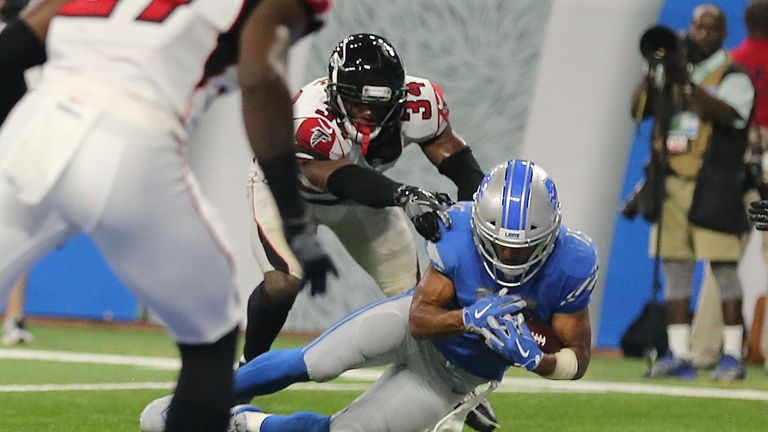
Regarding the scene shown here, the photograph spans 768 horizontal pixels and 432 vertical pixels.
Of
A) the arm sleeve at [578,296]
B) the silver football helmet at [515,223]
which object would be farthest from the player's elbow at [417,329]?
the arm sleeve at [578,296]

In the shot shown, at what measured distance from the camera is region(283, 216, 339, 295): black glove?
290 centimetres

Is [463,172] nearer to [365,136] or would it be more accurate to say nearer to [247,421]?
[365,136]

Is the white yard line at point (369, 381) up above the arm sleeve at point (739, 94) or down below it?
below

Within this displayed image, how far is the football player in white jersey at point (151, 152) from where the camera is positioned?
9.06 feet

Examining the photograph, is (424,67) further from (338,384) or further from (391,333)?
(391,333)

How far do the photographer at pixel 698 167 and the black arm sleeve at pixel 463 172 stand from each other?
224 cm

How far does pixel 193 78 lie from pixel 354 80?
2303 mm

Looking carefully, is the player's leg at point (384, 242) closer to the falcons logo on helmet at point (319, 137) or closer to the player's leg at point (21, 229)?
the falcons logo on helmet at point (319, 137)

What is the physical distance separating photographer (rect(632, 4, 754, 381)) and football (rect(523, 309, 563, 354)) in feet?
10.7

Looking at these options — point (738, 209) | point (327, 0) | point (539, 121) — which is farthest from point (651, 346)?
point (327, 0)

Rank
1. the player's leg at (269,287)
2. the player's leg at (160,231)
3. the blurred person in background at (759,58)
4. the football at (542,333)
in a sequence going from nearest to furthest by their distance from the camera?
the player's leg at (160,231) < the football at (542,333) < the player's leg at (269,287) < the blurred person in background at (759,58)

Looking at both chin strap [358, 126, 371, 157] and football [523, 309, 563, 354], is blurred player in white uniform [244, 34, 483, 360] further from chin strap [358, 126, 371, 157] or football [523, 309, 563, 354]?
football [523, 309, 563, 354]

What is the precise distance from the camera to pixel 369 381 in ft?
22.6

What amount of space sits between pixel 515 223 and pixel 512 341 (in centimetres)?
35
